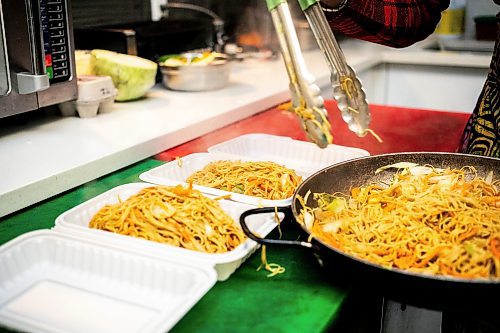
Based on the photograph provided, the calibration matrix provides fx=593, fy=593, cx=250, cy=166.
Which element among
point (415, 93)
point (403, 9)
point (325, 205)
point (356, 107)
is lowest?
point (415, 93)

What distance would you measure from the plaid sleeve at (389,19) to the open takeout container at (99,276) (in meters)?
0.79

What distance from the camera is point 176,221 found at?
1166 millimetres

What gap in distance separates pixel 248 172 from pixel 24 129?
854mm

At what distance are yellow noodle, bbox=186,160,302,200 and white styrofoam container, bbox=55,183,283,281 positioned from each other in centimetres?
12

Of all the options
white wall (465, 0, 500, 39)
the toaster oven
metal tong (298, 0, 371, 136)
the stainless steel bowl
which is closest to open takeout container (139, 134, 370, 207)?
metal tong (298, 0, 371, 136)

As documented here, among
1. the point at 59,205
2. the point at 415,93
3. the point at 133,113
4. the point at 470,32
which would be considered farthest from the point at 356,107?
the point at 470,32

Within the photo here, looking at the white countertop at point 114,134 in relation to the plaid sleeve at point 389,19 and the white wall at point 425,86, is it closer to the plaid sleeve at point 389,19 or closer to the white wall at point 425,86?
the plaid sleeve at point 389,19

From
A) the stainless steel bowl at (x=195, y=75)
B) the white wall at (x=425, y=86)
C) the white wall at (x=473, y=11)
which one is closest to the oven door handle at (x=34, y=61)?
the stainless steel bowl at (x=195, y=75)

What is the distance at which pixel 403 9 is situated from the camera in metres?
1.71

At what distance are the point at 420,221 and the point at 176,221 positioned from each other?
0.49 m

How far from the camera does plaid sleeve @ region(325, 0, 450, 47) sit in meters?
1.68

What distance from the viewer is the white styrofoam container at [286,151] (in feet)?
5.68

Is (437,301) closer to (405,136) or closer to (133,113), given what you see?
(405,136)

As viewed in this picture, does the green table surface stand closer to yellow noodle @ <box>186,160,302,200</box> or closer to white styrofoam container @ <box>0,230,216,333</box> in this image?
white styrofoam container @ <box>0,230,216,333</box>
